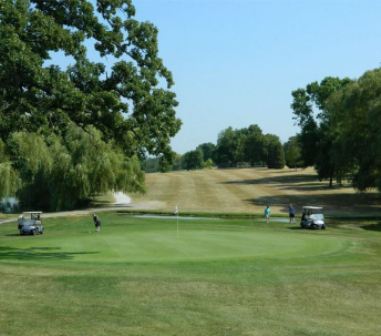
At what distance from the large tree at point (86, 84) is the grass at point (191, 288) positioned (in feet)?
21.0

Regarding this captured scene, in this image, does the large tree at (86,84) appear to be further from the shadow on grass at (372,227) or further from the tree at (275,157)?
the tree at (275,157)

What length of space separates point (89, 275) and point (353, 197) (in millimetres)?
71372

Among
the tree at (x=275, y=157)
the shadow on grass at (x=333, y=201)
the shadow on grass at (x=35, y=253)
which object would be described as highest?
the tree at (x=275, y=157)

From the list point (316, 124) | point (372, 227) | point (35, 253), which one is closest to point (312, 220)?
point (372, 227)

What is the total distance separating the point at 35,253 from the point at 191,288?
43.9 feet

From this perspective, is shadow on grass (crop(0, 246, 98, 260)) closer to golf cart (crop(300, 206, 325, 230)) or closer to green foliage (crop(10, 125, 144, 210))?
golf cart (crop(300, 206, 325, 230))

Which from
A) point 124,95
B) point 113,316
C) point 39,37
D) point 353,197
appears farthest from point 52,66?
point 353,197

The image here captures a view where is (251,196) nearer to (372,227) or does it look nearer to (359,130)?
(359,130)

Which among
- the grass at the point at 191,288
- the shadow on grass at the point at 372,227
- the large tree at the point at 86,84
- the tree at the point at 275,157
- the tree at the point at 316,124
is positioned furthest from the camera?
the tree at the point at 275,157

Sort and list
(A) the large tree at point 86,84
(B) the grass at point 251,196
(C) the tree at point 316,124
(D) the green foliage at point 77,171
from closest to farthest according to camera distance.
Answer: (A) the large tree at point 86,84 → (D) the green foliage at point 77,171 → (B) the grass at point 251,196 → (C) the tree at point 316,124

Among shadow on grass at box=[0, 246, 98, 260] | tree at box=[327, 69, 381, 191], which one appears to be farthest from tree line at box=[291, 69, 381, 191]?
shadow on grass at box=[0, 246, 98, 260]

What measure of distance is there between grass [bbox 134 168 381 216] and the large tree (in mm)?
40036

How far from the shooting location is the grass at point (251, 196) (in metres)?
75.9

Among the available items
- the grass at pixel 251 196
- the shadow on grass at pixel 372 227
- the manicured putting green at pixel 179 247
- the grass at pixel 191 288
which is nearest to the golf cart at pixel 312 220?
the shadow on grass at pixel 372 227
